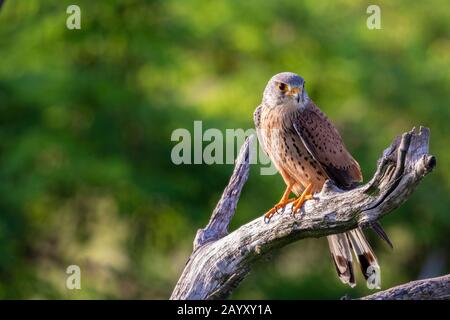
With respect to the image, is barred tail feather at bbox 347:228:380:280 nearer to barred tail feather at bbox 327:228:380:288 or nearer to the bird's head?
barred tail feather at bbox 327:228:380:288

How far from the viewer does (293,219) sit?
594 centimetres

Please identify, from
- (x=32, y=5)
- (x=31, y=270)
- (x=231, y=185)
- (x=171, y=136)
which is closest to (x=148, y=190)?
(x=171, y=136)

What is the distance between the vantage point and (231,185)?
6.70 m

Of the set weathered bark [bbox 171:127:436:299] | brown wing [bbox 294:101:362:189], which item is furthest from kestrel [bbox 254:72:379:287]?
weathered bark [bbox 171:127:436:299]

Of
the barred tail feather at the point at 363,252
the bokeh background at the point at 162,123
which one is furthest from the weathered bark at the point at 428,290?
the bokeh background at the point at 162,123

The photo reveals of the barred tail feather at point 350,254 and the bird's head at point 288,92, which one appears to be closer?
the barred tail feather at point 350,254

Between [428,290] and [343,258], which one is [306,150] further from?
[428,290]

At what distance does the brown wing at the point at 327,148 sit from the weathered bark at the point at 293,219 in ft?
1.47

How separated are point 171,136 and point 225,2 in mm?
4694

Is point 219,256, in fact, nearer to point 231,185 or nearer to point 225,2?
point 231,185

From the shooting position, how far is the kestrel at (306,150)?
679 centimetres

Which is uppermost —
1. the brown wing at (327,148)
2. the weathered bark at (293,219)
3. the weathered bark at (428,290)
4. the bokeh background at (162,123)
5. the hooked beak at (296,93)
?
the bokeh background at (162,123)

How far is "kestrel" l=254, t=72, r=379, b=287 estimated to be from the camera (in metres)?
6.79

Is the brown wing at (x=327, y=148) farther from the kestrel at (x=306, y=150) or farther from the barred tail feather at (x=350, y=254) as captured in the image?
the barred tail feather at (x=350, y=254)
